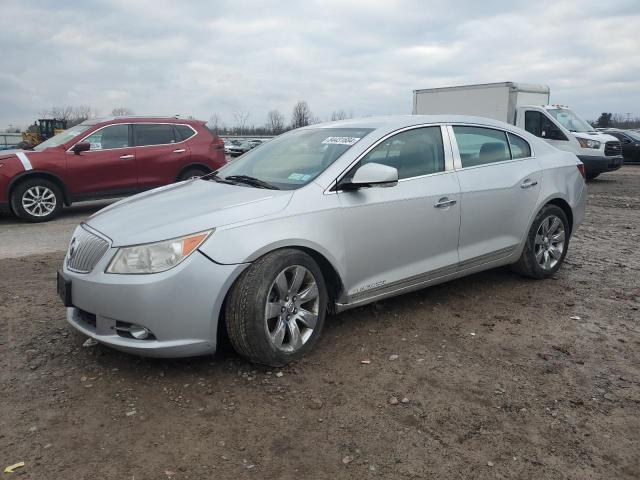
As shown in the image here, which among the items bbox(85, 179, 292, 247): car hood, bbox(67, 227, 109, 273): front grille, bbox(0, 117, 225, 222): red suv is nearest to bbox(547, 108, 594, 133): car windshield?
bbox(0, 117, 225, 222): red suv

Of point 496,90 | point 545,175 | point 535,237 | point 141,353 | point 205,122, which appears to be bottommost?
point 141,353

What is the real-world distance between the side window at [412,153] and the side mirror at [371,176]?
0.78 ft

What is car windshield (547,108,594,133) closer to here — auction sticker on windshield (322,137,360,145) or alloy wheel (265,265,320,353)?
auction sticker on windshield (322,137,360,145)

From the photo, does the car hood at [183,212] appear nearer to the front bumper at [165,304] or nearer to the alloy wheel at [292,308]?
the front bumper at [165,304]

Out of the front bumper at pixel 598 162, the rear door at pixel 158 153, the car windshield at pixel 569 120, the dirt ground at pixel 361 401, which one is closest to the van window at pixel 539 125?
the car windshield at pixel 569 120

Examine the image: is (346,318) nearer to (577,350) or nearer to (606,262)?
(577,350)

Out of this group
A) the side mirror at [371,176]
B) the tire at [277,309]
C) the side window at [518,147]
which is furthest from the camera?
the side window at [518,147]

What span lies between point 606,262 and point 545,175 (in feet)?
5.15

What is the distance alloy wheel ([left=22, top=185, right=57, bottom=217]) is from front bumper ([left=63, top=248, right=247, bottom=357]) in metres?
6.55

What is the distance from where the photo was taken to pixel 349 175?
368cm

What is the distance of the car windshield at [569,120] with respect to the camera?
1434 cm

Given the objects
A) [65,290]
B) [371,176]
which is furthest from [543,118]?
[65,290]

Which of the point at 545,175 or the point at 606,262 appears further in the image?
the point at 606,262

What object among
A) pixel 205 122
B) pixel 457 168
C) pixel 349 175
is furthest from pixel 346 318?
pixel 205 122
